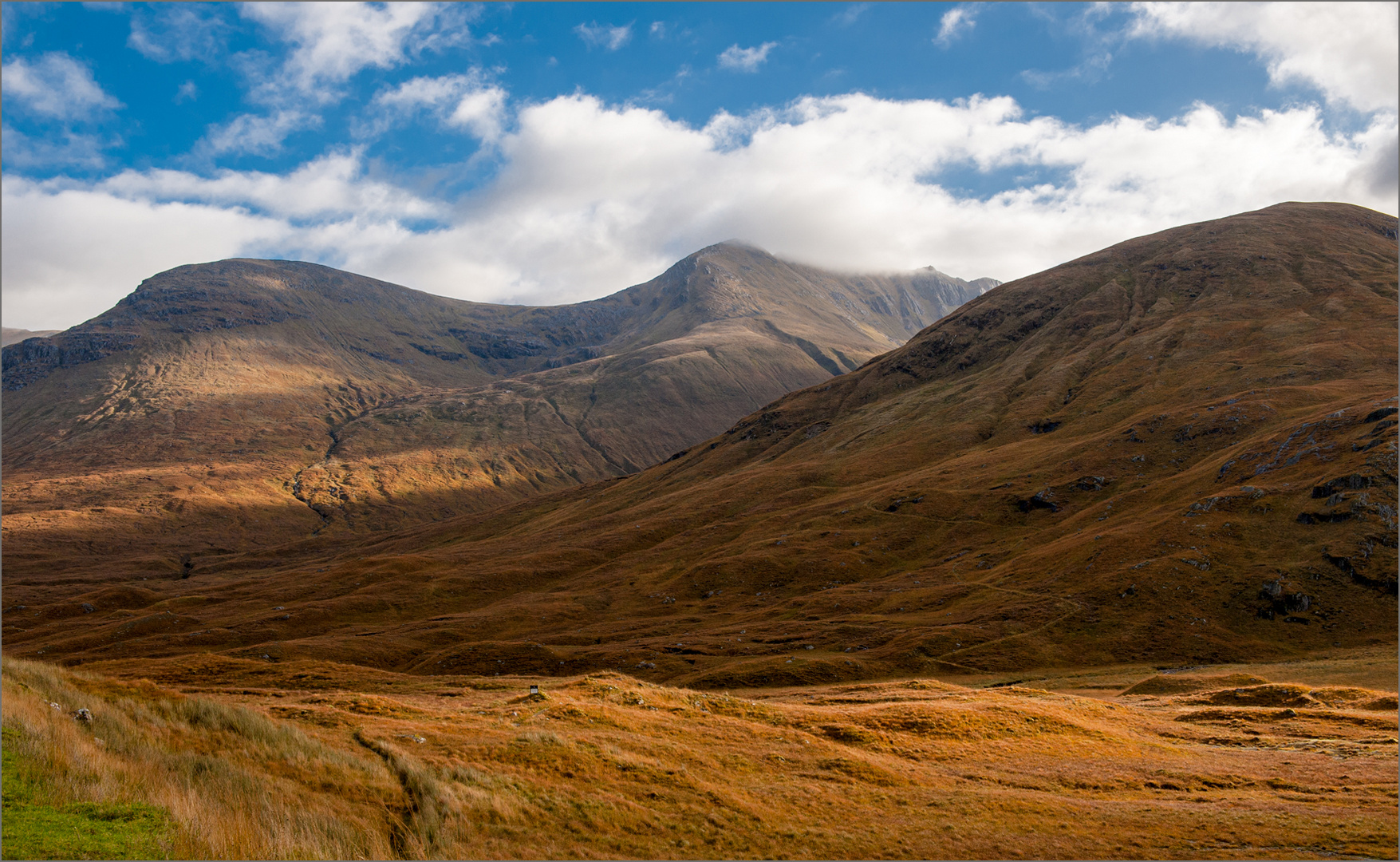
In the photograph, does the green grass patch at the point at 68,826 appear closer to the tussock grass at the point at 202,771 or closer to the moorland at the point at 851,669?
the tussock grass at the point at 202,771

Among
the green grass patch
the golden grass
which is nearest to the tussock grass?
the golden grass

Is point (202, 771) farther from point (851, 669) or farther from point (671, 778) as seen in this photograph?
point (851, 669)

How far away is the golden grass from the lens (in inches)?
836

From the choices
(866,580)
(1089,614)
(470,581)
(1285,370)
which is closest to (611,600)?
(470,581)

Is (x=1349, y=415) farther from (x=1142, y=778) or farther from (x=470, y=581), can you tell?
(x=470, y=581)

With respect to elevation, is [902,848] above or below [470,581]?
above

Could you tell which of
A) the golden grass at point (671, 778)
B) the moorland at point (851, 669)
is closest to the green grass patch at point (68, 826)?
the moorland at point (851, 669)

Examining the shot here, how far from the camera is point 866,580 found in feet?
455

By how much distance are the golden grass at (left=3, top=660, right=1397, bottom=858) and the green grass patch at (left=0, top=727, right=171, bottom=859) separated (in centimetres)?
45

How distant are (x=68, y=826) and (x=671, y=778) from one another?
19.0 meters

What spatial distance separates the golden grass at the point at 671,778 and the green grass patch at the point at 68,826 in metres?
0.45

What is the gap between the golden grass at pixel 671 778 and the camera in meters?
21.2

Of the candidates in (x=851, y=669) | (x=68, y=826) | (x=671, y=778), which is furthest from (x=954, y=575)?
(x=68, y=826)

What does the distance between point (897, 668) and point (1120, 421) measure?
4636 inches
